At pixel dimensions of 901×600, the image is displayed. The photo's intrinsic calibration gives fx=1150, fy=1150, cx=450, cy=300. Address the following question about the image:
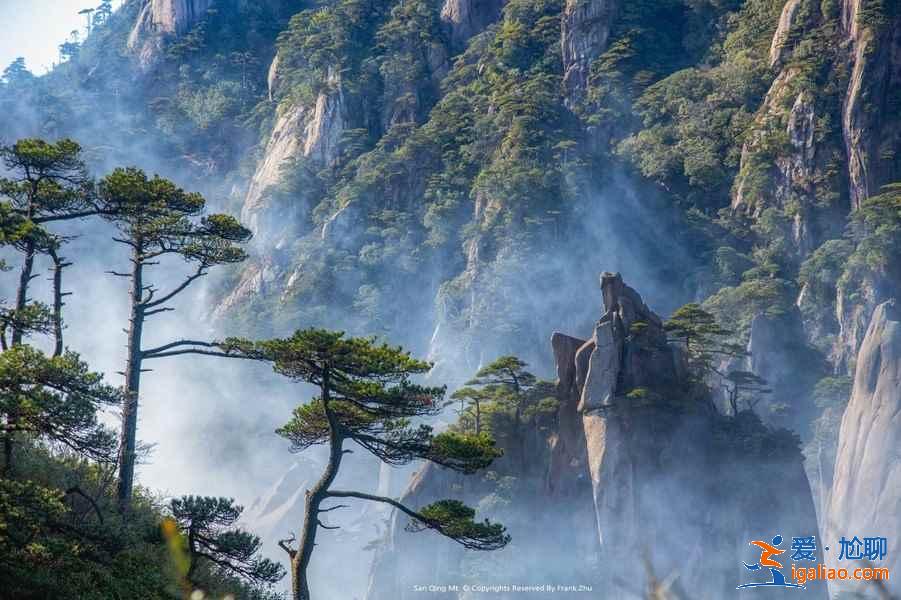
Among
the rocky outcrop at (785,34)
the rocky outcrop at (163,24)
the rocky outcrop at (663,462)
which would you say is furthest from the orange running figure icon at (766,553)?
the rocky outcrop at (163,24)

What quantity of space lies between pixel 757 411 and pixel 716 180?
23.2 metres

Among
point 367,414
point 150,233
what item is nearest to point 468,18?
point 150,233

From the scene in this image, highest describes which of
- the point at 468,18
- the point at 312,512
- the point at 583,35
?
the point at 468,18

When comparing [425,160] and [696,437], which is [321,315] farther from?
[696,437]

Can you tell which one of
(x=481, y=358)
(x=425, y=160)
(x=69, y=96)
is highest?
(x=69, y=96)

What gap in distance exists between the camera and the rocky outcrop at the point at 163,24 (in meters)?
115

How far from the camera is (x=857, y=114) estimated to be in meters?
66.2

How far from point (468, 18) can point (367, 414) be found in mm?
83146

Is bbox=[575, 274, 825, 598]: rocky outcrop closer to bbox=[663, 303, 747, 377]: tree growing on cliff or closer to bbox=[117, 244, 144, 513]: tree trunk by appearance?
bbox=[663, 303, 747, 377]: tree growing on cliff

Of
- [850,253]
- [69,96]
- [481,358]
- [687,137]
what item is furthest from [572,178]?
[69,96]

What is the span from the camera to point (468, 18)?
321 feet

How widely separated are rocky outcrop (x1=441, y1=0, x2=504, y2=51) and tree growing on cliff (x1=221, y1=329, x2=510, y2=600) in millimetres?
81128

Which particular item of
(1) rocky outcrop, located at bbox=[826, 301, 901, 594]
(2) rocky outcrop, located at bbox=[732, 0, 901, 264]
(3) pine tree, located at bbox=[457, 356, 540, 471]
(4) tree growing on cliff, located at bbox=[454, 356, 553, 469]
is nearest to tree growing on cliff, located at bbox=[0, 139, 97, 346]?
(3) pine tree, located at bbox=[457, 356, 540, 471]

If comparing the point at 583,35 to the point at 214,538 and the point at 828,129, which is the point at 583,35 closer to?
the point at 828,129
